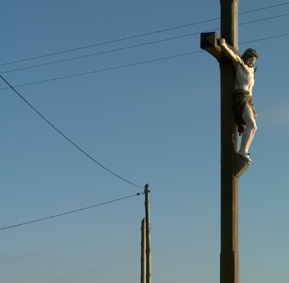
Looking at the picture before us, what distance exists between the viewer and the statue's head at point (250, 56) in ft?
20.5

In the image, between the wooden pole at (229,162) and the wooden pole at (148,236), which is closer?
the wooden pole at (229,162)

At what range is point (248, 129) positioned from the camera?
6125mm

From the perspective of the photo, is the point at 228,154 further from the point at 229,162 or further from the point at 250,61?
the point at 250,61

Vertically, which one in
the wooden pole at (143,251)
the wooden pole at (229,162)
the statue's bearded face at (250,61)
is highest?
the wooden pole at (143,251)

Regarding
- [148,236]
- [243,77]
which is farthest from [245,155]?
[148,236]

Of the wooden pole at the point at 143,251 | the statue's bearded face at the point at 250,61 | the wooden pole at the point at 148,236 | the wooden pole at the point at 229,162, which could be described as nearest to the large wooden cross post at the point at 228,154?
the wooden pole at the point at 229,162

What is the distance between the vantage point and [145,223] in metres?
22.0

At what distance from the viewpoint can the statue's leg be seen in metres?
6.08

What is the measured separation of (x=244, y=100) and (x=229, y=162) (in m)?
0.52

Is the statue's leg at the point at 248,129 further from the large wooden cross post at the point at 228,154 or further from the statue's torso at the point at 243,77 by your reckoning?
the statue's torso at the point at 243,77

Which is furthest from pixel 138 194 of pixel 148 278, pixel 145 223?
pixel 148 278

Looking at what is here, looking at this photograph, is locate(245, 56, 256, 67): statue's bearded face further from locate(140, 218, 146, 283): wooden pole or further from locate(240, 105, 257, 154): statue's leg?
locate(140, 218, 146, 283): wooden pole

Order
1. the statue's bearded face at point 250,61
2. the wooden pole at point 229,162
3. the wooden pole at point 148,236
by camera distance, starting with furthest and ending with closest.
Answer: the wooden pole at point 148,236 < the statue's bearded face at point 250,61 < the wooden pole at point 229,162

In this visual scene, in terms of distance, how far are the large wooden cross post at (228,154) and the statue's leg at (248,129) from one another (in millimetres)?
69
